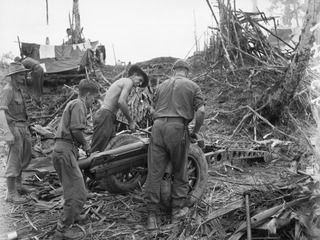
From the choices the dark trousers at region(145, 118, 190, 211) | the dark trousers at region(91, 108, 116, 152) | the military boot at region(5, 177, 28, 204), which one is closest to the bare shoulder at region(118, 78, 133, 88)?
the dark trousers at region(91, 108, 116, 152)

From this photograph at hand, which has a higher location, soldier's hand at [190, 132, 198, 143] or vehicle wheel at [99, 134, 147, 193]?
soldier's hand at [190, 132, 198, 143]

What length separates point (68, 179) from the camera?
170 inches

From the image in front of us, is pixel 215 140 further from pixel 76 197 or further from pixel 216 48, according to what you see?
pixel 216 48

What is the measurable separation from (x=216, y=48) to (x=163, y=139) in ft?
29.0

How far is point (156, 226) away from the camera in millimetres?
4602

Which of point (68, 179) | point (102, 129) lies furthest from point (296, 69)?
point (68, 179)

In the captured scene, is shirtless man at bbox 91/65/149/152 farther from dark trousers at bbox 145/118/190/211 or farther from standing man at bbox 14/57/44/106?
standing man at bbox 14/57/44/106

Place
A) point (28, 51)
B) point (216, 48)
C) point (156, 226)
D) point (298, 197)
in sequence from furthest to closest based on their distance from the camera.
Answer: point (28, 51) < point (216, 48) < point (156, 226) < point (298, 197)

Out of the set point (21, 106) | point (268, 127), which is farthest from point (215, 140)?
point (21, 106)

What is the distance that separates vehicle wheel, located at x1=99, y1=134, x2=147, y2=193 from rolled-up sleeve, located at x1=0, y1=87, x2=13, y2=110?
5.15ft

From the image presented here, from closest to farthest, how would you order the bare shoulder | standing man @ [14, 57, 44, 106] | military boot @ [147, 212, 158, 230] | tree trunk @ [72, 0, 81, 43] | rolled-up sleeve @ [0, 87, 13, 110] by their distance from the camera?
military boot @ [147, 212, 158, 230]
rolled-up sleeve @ [0, 87, 13, 110]
the bare shoulder
standing man @ [14, 57, 44, 106]
tree trunk @ [72, 0, 81, 43]

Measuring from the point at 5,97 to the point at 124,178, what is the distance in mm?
2056

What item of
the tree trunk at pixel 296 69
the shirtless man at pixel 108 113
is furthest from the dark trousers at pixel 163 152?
the tree trunk at pixel 296 69

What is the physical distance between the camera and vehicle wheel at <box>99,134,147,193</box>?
5.25 metres
